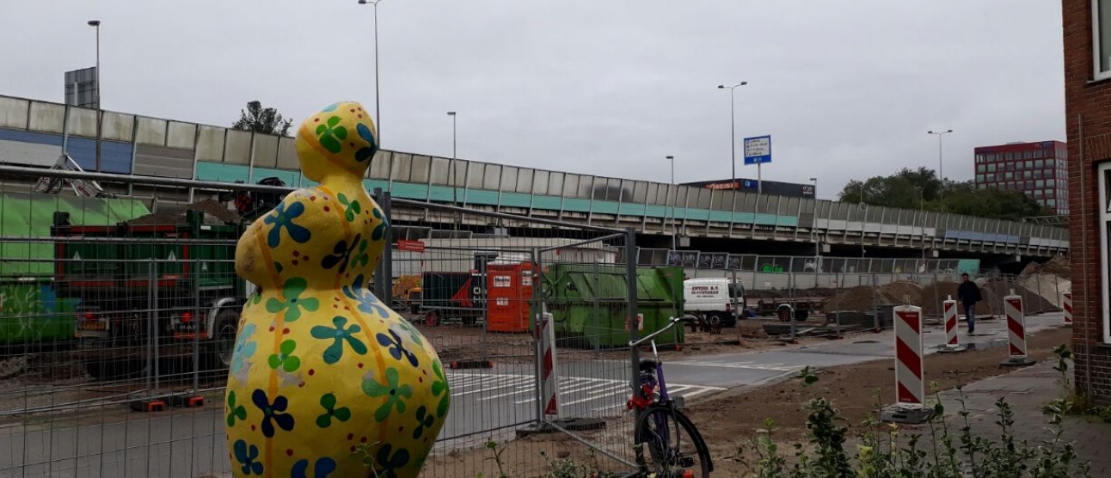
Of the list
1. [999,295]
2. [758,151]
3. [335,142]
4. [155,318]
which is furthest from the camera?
[758,151]

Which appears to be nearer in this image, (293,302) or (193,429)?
(293,302)

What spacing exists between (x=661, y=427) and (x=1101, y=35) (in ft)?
23.5

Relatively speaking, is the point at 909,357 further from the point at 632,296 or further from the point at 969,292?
the point at 969,292

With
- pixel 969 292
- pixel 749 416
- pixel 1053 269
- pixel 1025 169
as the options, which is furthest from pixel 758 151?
pixel 1025 169

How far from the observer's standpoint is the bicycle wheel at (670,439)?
6930mm

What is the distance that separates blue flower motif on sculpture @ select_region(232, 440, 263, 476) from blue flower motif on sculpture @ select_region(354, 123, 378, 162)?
1238mm

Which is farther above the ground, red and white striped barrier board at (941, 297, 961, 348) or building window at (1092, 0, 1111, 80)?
building window at (1092, 0, 1111, 80)

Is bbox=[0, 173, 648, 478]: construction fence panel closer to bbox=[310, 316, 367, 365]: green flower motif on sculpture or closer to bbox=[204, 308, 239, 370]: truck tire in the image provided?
bbox=[204, 308, 239, 370]: truck tire

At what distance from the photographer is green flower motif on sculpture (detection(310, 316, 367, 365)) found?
371cm

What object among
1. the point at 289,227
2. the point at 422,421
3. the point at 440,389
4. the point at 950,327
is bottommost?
the point at 950,327

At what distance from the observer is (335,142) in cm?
410

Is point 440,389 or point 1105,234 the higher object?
point 1105,234

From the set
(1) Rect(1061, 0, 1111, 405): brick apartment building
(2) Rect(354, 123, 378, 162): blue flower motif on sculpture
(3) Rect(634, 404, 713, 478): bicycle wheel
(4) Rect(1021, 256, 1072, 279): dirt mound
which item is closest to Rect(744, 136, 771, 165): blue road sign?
(4) Rect(1021, 256, 1072, 279): dirt mound

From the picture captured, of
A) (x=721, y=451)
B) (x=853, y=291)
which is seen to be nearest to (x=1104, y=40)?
(x=721, y=451)
